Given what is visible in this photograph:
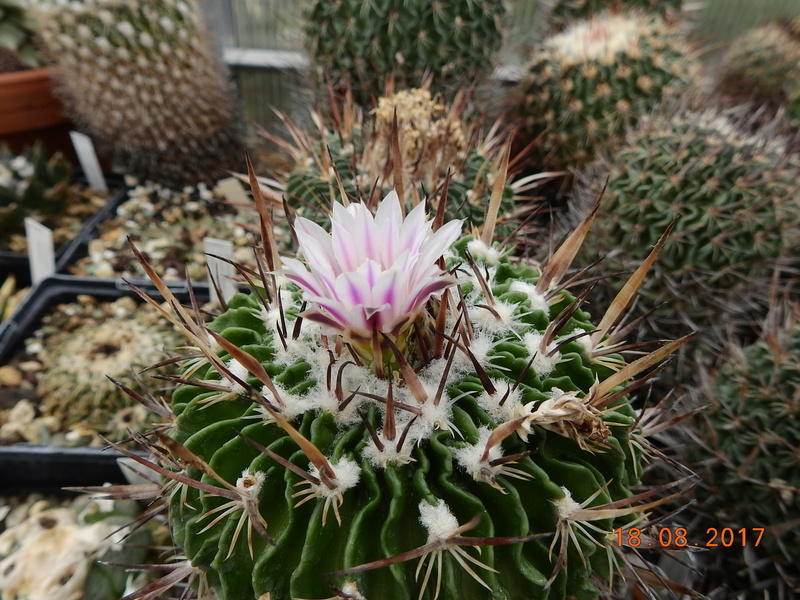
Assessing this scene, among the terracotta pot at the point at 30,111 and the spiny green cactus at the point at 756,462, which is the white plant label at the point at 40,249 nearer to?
the terracotta pot at the point at 30,111

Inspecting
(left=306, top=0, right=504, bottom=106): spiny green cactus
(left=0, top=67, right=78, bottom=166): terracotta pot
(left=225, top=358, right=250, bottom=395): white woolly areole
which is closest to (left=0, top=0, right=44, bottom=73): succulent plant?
(left=0, top=67, right=78, bottom=166): terracotta pot

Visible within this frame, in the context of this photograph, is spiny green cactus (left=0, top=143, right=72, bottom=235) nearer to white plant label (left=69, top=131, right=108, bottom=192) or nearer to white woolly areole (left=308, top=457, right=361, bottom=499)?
white plant label (left=69, top=131, right=108, bottom=192)

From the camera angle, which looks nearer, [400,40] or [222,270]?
[222,270]

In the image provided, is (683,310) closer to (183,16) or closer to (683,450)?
(683,450)

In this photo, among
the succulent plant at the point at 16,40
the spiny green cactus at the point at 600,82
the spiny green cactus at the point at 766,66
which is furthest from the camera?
the spiny green cactus at the point at 766,66

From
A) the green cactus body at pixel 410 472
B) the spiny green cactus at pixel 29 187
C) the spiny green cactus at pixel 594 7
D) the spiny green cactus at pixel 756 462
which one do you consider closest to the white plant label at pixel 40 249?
the spiny green cactus at pixel 29 187

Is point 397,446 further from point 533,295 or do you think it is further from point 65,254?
point 65,254

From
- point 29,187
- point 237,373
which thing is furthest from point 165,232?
point 237,373
